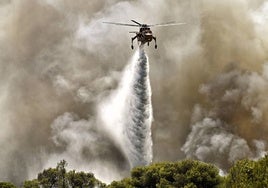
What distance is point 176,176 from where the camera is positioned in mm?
61406

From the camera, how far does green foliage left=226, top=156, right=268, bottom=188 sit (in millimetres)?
48562

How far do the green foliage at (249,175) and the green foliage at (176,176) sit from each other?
6.56m

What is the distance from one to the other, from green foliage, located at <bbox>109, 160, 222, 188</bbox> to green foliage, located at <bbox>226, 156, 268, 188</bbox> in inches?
258

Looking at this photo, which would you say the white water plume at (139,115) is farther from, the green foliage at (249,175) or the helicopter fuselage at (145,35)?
the green foliage at (249,175)

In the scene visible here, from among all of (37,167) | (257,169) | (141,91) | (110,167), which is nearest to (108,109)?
(110,167)

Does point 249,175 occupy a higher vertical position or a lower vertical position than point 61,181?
lower

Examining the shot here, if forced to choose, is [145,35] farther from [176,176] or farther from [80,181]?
[80,181]

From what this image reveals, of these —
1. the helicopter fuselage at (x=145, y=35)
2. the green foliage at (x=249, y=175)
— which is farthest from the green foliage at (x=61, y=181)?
the green foliage at (x=249, y=175)

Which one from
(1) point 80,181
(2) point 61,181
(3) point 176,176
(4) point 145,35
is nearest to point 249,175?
(3) point 176,176

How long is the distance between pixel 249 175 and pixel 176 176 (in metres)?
11.7

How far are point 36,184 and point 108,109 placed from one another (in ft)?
134

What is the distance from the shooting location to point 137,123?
8475cm

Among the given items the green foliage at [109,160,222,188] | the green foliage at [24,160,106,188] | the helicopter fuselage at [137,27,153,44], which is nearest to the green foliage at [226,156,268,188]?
the green foliage at [109,160,222,188]

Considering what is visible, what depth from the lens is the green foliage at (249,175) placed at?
1912 inches
